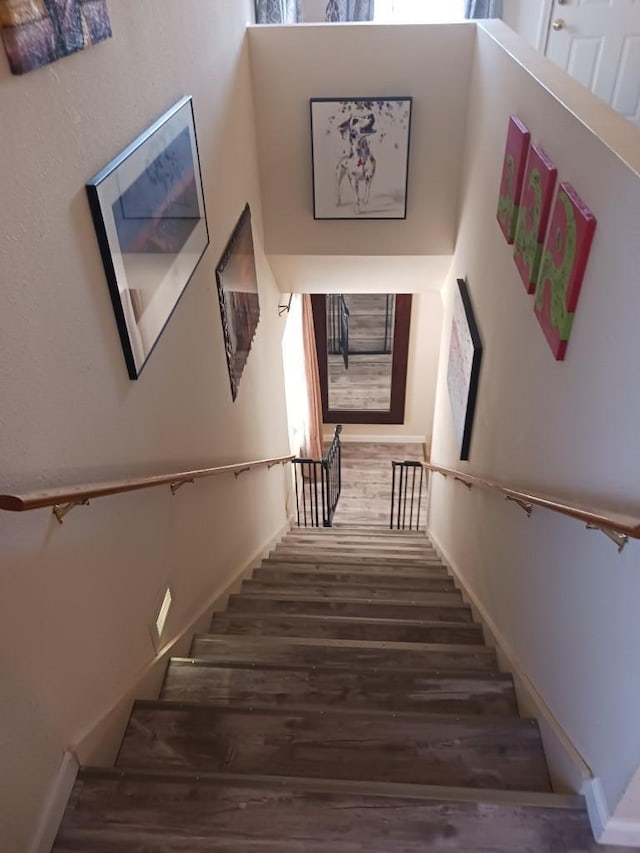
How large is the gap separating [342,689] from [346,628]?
0.57 m

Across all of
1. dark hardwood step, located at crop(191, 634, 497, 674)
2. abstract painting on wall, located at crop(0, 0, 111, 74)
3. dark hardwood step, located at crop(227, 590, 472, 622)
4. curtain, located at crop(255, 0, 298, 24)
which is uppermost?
abstract painting on wall, located at crop(0, 0, 111, 74)

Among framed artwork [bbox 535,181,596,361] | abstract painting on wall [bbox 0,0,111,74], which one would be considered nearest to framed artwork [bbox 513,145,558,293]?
framed artwork [bbox 535,181,596,361]

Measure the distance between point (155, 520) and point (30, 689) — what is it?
2.67 feet

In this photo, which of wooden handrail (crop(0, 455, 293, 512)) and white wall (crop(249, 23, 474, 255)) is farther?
white wall (crop(249, 23, 474, 255))

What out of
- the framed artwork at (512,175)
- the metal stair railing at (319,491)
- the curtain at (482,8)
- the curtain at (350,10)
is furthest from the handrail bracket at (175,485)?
the metal stair railing at (319,491)

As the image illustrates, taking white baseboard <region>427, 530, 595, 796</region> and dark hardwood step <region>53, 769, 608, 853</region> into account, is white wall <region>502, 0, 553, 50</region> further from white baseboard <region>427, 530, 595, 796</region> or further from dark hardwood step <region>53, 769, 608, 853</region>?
dark hardwood step <region>53, 769, 608, 853</region>

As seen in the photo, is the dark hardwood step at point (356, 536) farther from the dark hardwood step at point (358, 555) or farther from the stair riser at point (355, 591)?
the stair riser at point (355, 591)

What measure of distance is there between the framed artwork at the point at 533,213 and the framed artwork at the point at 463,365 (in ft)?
2.81

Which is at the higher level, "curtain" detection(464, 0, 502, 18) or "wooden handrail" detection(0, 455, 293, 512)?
"curtain" detection(464, 0, 502, 18)

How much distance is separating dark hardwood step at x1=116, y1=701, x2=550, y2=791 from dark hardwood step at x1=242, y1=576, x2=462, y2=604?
1.29 m

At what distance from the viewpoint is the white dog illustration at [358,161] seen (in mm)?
3869

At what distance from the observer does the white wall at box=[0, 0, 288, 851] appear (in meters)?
1.26

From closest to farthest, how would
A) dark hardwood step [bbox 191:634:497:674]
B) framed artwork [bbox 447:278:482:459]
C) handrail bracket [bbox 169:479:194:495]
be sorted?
handrail bracket [bbox 169:479:194:495], dark hardwood step [bbox 191:634:497:674], framed artwork [bbox 447:278:482:459]

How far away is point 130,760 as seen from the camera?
1911 millimetres
